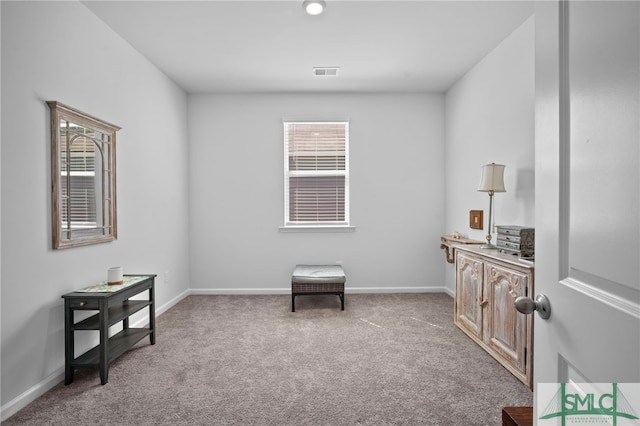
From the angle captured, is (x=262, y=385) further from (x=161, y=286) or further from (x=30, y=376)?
(x=161, y=286)

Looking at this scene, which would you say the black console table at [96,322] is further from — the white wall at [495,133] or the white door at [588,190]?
the white wall at [495,133]

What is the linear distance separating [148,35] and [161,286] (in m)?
2.59

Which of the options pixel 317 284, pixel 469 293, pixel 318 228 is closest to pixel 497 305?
pixel 469 293

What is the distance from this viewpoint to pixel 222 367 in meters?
2.65

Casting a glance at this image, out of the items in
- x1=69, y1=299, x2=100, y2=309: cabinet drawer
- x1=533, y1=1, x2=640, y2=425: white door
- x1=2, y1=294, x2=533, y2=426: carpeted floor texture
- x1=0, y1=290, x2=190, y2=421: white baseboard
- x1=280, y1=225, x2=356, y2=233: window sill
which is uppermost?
x1=533, y1=1, x2=640, y2=425: white door

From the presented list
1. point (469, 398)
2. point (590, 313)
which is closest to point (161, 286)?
point (469, 398)

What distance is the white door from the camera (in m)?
0.65

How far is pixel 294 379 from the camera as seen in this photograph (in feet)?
8.07

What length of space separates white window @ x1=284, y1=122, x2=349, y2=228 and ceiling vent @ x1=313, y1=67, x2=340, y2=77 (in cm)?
84

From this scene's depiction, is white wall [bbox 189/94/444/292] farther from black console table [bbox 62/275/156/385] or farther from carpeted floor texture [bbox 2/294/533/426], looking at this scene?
black console table [bbox 62/275/156/385]

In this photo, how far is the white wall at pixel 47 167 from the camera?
2.09 metres

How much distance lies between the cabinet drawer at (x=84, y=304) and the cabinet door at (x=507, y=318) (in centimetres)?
287

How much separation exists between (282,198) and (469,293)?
2.66 meters

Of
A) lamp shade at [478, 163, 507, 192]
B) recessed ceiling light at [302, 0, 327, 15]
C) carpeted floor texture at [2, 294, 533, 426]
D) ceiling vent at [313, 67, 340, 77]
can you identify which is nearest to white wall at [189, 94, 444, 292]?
ceiling vent at [313, 67, 340, 77]
